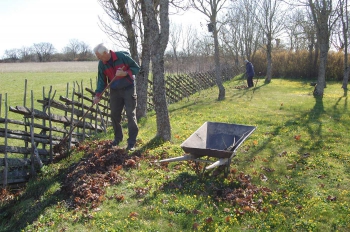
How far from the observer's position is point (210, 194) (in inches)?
180

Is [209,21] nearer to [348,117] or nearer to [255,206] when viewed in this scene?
[348,117]

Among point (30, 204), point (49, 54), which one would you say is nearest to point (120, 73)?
point (30, 204)

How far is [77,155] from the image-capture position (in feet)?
21.2

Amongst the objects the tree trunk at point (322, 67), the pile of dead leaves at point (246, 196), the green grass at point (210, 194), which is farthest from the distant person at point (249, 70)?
the pile of dead leaves at point (246, 196)

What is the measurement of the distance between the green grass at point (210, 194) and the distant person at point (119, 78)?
3.06 ft

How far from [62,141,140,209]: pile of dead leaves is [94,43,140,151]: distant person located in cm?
58

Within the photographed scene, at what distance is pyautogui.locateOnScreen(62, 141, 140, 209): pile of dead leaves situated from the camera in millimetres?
4480

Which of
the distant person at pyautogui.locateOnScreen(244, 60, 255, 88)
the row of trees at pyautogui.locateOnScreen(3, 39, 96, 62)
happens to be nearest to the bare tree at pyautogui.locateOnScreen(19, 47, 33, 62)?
the row of trees at pyautogui.locateOnScreen(3, 39, 96, 62)

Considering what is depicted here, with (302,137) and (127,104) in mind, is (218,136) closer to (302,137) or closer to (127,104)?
A: (127,104)

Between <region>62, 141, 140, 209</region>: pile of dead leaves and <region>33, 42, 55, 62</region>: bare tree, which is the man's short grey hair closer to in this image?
<region>62, 141, 140, 209</region>: pile of dead leaves

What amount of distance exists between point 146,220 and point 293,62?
94.9ft

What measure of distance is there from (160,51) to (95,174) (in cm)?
310

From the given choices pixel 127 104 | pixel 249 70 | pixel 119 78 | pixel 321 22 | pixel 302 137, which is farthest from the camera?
pixel 249 70

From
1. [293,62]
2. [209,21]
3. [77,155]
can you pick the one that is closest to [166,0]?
[77,155]
